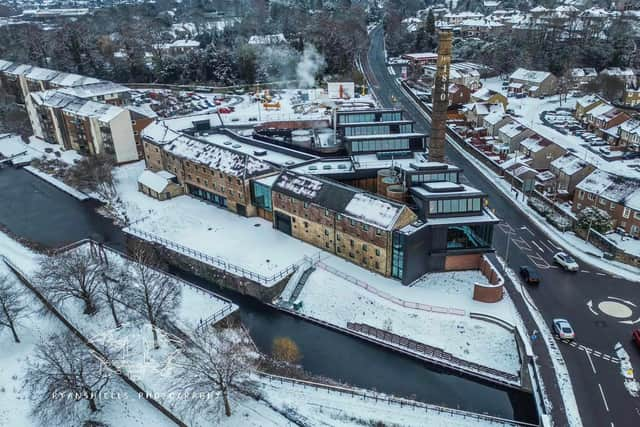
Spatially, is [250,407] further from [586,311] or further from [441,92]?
[441,92]

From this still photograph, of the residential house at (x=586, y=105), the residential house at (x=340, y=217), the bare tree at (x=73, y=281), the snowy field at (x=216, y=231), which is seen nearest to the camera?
the bare tree at (x=73, y=281)

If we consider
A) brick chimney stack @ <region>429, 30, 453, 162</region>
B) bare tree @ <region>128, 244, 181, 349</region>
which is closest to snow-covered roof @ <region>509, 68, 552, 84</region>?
brick chimney stack @ <region>429, 30, 453, 162</region>

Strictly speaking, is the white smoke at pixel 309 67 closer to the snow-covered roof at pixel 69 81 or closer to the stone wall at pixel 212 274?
the snow-covered roof at pixel 69 81

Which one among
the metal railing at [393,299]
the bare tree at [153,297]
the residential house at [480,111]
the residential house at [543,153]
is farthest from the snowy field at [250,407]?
the residential house at [480,111]

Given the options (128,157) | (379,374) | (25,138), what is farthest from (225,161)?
(25,138)

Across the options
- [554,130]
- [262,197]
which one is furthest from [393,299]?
[554,130]

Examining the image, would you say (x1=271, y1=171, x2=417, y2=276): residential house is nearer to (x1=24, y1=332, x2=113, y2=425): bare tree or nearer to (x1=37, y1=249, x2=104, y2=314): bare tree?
(x1=37, y1=249, x2=104, y2=314): bare tree
